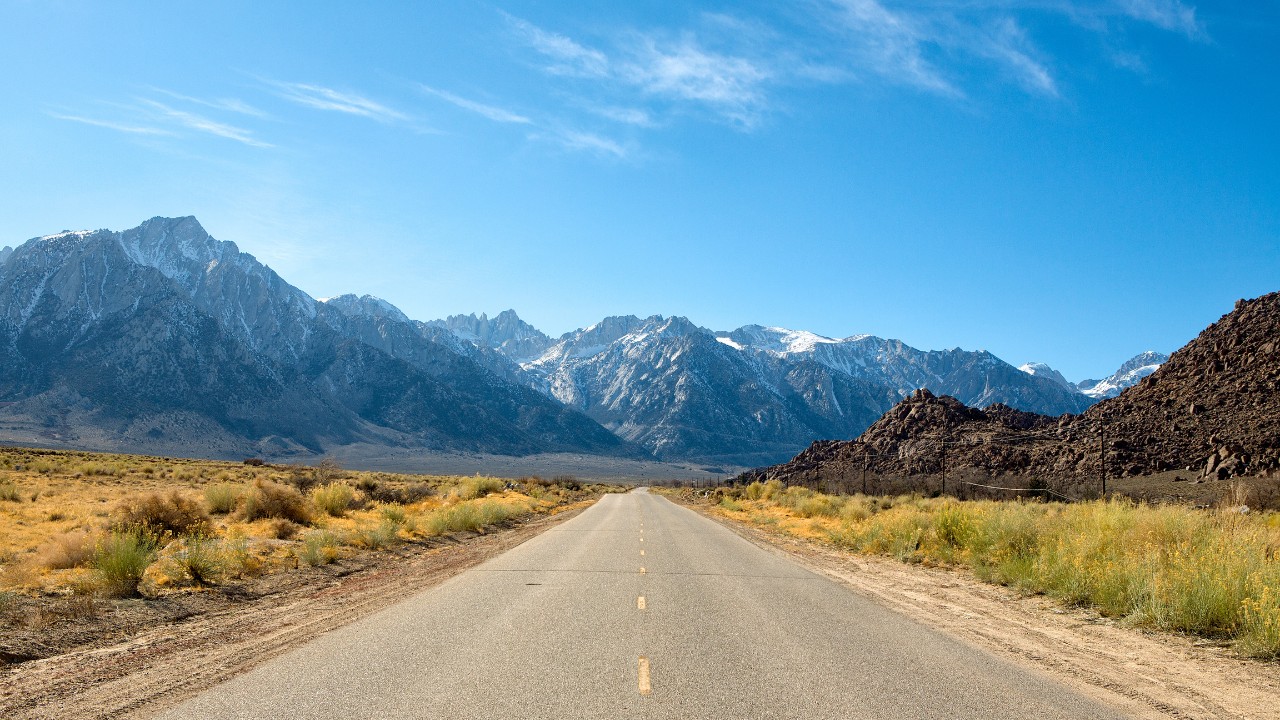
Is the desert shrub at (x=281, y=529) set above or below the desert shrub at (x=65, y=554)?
below

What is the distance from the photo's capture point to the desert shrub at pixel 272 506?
25.6 metres

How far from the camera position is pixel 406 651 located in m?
8.23

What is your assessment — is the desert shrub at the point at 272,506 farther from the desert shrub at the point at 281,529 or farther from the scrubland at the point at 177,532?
the desert shrub at the point at 281,529

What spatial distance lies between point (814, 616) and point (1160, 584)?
15.9ft

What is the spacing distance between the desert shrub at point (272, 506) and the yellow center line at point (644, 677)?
21267 mm

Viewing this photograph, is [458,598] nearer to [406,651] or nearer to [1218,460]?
[406,651]

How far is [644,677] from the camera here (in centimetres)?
713

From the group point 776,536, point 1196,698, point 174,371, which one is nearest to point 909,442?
point 776,536

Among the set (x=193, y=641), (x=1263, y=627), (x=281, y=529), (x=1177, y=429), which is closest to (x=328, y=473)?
(x=281, y=529)

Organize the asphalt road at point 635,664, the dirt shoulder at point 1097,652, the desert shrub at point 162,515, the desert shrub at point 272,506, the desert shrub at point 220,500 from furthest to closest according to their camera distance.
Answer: the desert shrub at point 220,500
the desert shrub at point 272,506
the desert shrub at point 162,515
the dirt shoulder at point 1097,652
the asphalt road at point 635,664

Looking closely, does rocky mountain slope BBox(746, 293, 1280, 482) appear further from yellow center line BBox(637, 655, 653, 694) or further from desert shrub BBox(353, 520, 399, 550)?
yellow center line BBox(637, 655, 653, 694)

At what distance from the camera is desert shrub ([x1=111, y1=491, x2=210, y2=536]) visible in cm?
1948

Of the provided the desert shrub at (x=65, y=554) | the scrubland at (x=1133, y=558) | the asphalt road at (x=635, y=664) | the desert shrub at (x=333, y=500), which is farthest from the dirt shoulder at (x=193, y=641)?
the desert shrub at (x=333, y=500)

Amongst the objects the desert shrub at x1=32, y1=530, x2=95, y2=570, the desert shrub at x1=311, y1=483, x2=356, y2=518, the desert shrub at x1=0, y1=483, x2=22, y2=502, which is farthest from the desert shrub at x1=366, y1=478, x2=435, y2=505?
the desert shrub at x1=32, y1=530, x2=95, y2=570
